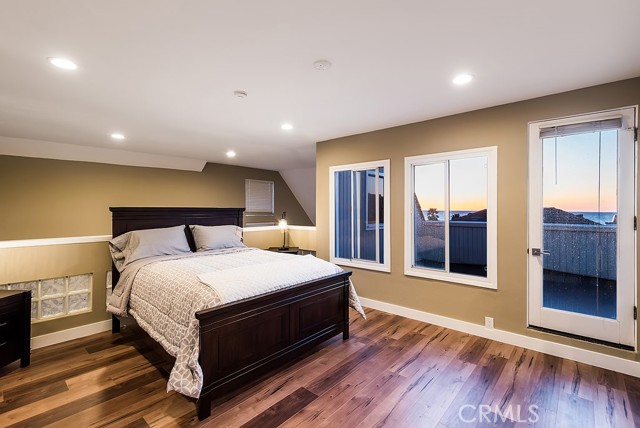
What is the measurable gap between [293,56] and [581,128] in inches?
102

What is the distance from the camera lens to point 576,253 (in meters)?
2.73

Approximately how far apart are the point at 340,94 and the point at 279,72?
2.23 ft

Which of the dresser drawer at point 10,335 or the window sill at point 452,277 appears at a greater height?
the window sill at point 452,277

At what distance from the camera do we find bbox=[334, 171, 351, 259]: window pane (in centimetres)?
448

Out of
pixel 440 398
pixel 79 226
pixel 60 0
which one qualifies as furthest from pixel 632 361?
pixel 79 226

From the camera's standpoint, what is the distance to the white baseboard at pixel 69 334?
307 centimetres

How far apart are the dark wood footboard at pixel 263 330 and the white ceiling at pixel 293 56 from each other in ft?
5.75

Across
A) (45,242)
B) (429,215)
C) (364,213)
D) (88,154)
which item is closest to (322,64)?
(429,215)

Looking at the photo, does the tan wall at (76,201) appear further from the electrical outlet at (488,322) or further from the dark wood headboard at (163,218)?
the electrical outlet at (488,322)

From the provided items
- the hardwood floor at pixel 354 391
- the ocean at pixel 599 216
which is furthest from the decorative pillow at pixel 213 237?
the ocean at pixel 599 216

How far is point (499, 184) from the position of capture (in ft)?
10.1

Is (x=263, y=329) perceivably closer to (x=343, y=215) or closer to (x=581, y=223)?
(x=343, y=215)

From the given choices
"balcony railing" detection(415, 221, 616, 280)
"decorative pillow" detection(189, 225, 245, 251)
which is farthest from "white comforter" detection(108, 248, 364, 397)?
"balcony railing" detection(415, 221, 616, 280)

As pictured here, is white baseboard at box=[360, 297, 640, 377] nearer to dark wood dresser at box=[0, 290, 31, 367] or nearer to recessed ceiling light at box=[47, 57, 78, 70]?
dark wood dresser at box=[0, 290, 31, 367]
